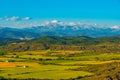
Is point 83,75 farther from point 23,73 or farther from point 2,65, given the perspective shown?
point 2,65

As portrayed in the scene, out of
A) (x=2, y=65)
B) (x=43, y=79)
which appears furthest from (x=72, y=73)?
(x=2, y=65)

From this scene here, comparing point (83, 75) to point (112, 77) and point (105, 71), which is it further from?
point (112, 77)

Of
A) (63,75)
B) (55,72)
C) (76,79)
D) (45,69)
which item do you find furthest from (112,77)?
(45,69)

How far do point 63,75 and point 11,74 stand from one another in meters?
17.2

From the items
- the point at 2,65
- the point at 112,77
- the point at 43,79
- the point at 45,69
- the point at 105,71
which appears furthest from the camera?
the point at 2,65

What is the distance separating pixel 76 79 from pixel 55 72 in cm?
1732

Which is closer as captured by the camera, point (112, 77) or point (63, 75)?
point (112, 77)

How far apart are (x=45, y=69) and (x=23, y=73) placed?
42.9 ft

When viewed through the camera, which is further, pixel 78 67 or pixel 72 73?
pixel 78 67

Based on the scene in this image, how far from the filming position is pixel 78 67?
141500mm

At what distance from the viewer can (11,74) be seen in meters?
122

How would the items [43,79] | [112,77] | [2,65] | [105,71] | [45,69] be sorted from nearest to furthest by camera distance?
[112,77] < [43,79] < [105,71] < [45,69] < [2,65]

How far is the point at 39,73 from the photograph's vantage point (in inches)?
4931

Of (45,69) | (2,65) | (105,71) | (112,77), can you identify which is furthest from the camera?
(2,65)
